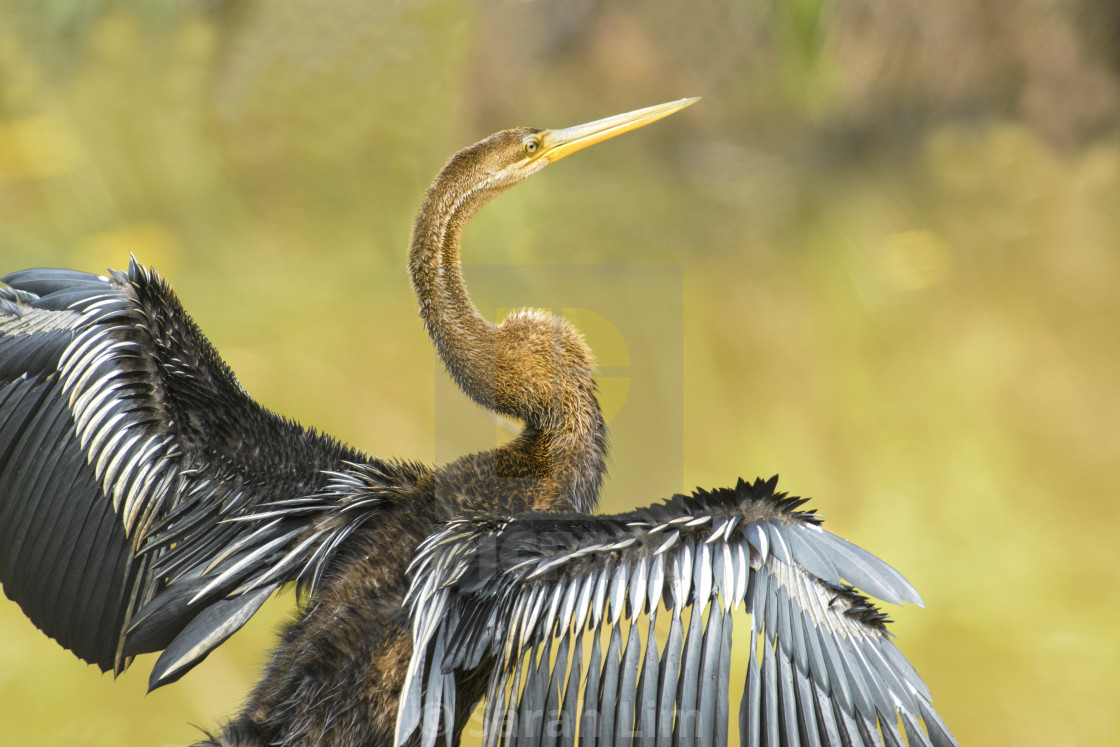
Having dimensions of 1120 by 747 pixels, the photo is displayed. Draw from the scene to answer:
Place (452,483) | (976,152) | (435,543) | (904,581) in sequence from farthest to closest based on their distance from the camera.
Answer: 1. (976,152)
2. (452,483)
3. (435,543)
4. (904,581)

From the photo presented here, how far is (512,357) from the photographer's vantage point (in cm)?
138

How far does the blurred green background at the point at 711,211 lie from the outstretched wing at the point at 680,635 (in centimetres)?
124

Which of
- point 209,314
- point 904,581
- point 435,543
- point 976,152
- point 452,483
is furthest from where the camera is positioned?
point 209,314

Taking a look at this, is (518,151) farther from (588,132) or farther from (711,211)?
(711,211)

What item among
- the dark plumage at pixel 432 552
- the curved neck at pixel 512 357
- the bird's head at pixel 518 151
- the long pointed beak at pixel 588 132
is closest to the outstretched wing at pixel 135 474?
the dark plumage at pixel 432 552

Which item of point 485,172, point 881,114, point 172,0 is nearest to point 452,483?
point 485,172

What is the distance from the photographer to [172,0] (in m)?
2.70

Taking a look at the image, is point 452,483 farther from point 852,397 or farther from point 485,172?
point 852,397

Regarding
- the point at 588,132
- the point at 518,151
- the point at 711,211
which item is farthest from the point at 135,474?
the point at 711,211

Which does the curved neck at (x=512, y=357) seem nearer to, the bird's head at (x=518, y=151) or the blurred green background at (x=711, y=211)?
the bird's head at (x=518, y=151)

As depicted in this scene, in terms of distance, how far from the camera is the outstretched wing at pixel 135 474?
132 cm

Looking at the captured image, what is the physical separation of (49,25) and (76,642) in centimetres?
211

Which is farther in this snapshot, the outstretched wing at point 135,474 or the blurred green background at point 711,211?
the blurred green background at point 711,211

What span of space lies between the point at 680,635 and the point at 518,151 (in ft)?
2.63
